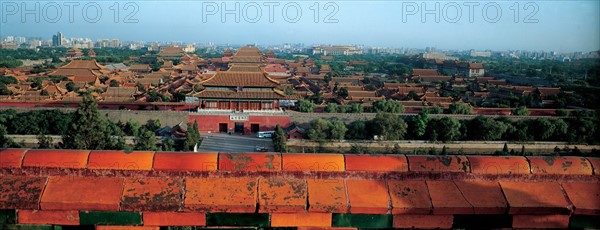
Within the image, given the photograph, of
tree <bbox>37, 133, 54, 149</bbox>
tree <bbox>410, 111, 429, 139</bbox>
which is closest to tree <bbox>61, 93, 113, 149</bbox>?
tree <bbox>37, 133, 54, 149</bbox>

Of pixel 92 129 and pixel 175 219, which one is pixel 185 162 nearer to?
pixel 175 219

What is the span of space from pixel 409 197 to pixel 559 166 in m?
1.12

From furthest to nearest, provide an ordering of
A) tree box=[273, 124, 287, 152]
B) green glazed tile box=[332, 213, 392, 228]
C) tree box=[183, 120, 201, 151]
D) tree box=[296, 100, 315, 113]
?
tree box=[296, 100, 315, 113], tree box=[273, 124, 287, 152], tree box=[183, 120, 201, 151], green glazed tile box=[332, 213, 392, 228]

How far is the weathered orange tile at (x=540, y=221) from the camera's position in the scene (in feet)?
8.86

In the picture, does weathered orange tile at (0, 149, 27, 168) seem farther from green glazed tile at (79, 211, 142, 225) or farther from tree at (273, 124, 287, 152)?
tree at (273, 124, 287, 152)

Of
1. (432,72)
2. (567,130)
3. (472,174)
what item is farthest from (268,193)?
(432,72)

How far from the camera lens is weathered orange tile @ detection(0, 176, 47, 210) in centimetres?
251

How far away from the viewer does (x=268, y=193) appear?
8.59 feet

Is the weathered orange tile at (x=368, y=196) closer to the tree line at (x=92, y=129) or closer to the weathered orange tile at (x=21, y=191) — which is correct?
the weathered orange tile at (x=21, y=191)

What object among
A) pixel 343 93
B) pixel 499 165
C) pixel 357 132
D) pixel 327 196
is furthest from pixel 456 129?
pixel 327 196

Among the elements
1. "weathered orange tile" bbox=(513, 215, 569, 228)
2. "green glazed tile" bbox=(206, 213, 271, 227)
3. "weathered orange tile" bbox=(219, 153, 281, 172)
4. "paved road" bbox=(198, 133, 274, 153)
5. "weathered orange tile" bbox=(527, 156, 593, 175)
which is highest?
"weathered orange tile" bbox=(219, 153, 281, 172)

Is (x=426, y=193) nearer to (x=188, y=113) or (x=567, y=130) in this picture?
(x=188, y=113)

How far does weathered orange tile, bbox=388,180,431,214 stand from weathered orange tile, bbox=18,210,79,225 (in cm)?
193

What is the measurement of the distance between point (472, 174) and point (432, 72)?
45.0 m
